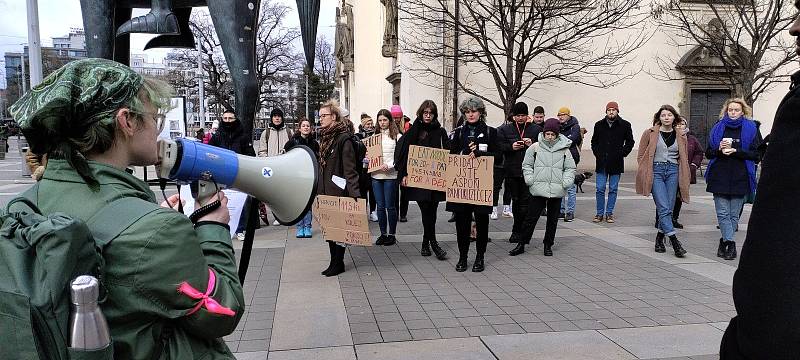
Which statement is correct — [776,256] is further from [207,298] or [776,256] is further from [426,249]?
[426,249]

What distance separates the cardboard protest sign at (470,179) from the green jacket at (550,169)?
0.87 m

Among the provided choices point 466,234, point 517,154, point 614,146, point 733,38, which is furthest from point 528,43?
point 466,234

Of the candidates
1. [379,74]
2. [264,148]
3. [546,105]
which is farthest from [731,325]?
[379,74]

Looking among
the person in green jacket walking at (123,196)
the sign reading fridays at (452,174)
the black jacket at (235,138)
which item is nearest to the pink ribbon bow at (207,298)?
the person in green jacket walking at (123,196)

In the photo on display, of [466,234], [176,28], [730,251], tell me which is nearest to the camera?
[176,28]

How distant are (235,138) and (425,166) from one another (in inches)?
88.8

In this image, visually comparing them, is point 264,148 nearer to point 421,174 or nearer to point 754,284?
point 421,174

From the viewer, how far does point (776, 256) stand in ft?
3.53

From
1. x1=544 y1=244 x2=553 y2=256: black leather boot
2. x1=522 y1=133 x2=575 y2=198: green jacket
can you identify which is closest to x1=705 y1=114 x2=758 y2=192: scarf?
x1=522 y1=133 x2=575 y2=198: green jacket

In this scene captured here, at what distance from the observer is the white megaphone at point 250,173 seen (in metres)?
1.68

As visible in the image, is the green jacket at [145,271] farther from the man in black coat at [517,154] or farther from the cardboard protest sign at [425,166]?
the man in black coat at [517,154]

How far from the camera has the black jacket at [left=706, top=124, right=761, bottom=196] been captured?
261 inches

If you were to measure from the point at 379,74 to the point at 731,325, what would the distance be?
1046 inches

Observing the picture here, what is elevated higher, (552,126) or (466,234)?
(552,126)
